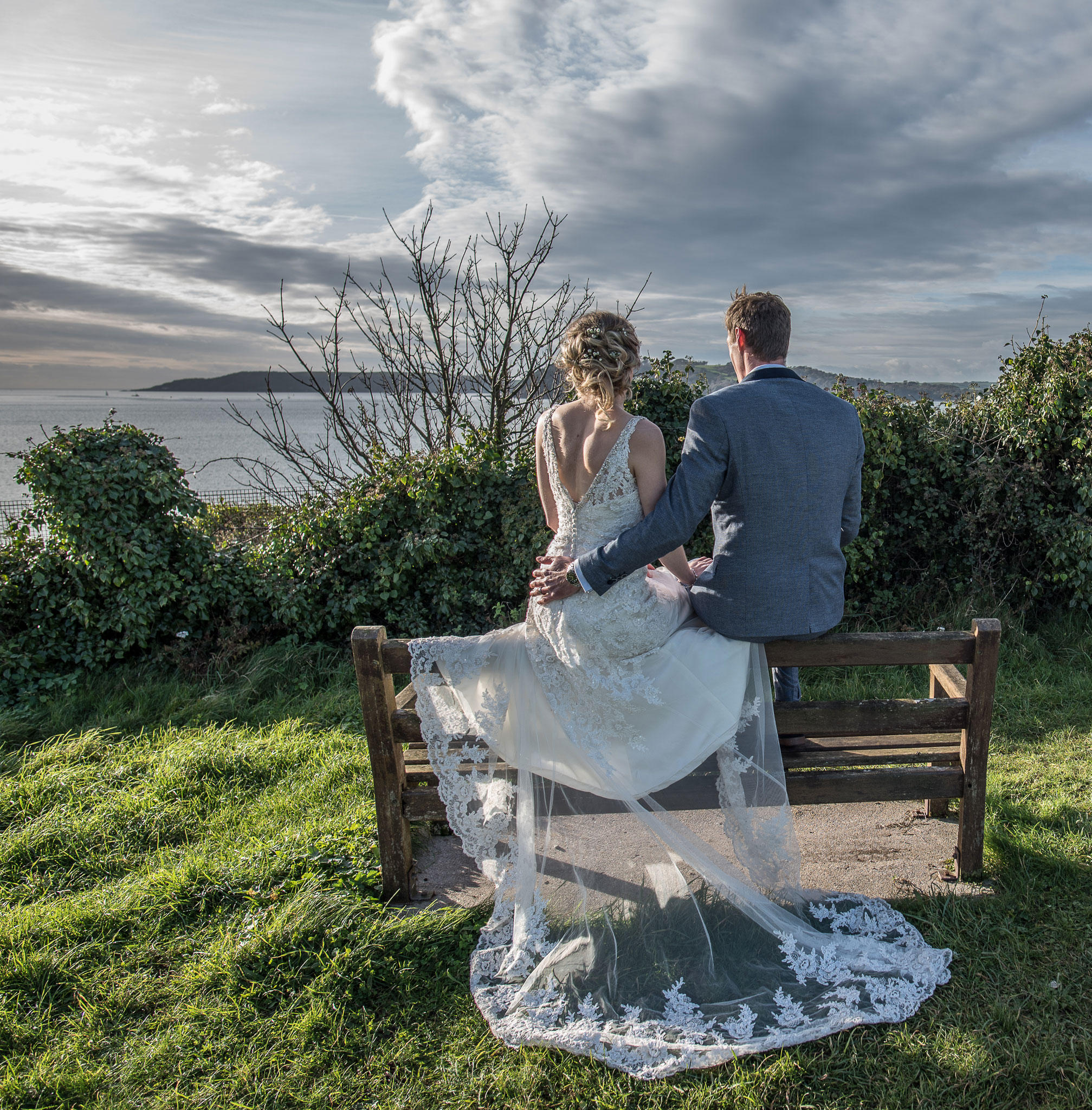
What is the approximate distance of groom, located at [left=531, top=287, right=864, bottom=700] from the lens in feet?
8.85

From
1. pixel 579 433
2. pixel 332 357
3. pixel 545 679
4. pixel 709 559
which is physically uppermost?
pixel 332 357

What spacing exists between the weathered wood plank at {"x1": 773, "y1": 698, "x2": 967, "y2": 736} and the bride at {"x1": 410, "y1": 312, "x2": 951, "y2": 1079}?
189 millimetres

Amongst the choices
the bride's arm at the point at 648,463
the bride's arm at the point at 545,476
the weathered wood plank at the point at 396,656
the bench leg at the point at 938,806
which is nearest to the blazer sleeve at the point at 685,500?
the bride's arm at the point at 648,463

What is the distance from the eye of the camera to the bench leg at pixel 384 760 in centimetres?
296

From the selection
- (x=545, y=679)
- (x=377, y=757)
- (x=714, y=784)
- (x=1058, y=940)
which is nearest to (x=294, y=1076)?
(x=377, y=757)

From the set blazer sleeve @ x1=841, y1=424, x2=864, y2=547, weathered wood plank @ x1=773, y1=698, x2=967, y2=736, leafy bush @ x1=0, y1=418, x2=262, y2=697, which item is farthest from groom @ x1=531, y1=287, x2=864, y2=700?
leafy bush @ x1=0, y1=418, x2=262, y2=697

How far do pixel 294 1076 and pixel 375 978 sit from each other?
0.40 metres

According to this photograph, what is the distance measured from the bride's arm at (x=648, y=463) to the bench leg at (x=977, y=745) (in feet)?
3.96

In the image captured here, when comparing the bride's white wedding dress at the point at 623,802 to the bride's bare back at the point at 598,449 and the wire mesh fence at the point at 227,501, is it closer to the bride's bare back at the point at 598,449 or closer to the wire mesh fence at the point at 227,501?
the bride's bare back at the point at 598,449

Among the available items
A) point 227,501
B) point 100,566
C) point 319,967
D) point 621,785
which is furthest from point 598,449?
point 227,501

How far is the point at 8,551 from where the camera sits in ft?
19.3

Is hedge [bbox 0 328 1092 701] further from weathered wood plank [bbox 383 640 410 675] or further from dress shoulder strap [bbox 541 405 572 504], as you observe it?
weathered wood plank [bbox 383 640 410 675]

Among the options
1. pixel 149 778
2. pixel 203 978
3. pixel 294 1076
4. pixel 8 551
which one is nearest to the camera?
pixel 294 1076

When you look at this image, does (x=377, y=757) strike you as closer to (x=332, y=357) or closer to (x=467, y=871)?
(x=467, y=871)
